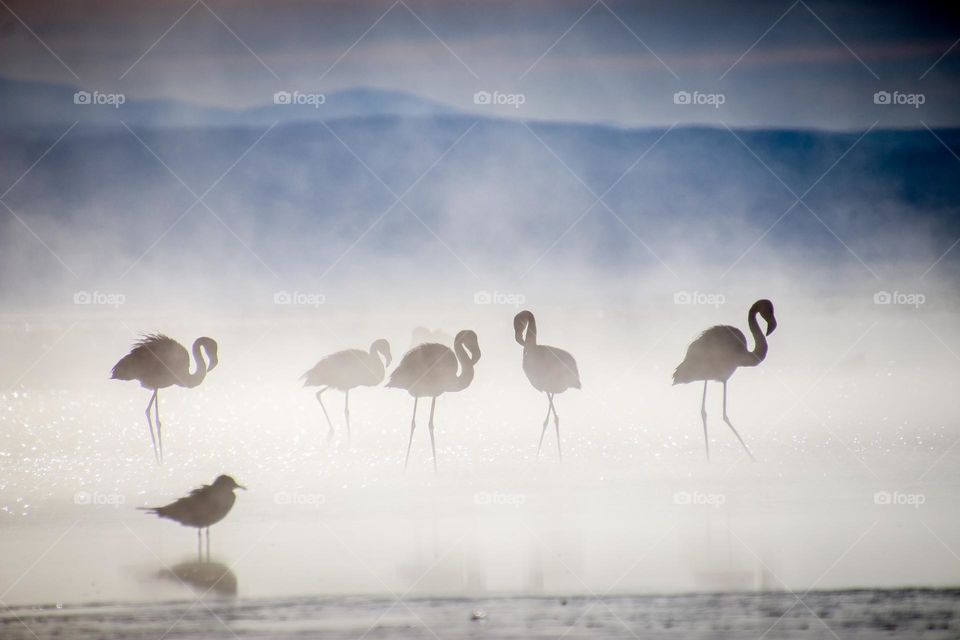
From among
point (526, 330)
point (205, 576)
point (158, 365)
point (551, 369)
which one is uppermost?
point (526, 330)

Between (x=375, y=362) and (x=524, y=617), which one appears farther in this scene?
(x=375, y=362)

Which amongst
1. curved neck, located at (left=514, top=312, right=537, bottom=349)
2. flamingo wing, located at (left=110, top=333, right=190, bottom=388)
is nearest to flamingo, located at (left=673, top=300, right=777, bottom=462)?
curved neck, located at (left=514, top=312, right=537, bottom=349)

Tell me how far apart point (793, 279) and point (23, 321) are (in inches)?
294

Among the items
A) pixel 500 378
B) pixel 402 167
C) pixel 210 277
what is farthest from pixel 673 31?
pixel 210 277

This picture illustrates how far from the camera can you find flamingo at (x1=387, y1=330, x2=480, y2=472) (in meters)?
7.04

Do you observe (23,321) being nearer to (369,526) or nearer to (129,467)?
(129,467)

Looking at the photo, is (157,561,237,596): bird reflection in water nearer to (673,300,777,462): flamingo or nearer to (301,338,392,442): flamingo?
(301,338,392,442): flamingo

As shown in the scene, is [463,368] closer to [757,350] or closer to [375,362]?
[375,362]

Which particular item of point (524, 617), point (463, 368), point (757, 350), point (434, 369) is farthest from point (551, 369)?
point (524, 617)

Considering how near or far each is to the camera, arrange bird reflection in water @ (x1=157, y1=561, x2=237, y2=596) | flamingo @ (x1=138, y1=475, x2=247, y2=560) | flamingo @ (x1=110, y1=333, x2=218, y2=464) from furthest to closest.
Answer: flamingo @ (x1=110, y1=333, x2=218, y2=464), flamingo @ (x1=138, y1=475, x2=247, y2=560), bird reflection in water @ (x1=157, y1=561, x2=237, y2=596)

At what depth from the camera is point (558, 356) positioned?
7.18 metres

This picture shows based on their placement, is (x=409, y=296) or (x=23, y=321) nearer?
(x=23, y=321)

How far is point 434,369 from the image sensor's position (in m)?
7.06

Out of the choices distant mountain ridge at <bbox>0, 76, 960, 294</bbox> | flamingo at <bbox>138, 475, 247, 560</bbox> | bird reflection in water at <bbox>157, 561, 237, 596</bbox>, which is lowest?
bird reflection in water at <bbox>157, 561, 237, 596</bbox>
